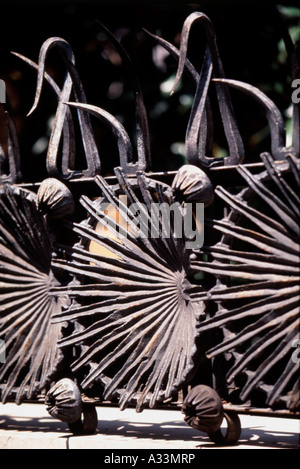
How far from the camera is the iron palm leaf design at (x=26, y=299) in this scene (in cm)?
138

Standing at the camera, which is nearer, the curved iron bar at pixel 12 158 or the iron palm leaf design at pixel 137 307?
the iron palm leaf design at pixel 137 307

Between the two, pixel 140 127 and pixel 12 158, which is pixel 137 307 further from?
pixel 12 158

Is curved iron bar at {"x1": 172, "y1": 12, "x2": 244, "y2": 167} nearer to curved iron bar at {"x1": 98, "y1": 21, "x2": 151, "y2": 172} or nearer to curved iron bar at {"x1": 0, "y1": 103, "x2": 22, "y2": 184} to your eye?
curved iron bar at {"x1": 98, "y1": 21, "x2": 151, "y2": 172}

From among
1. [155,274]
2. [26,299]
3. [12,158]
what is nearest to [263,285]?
[155,274]

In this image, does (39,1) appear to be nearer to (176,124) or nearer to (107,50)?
(107,50)

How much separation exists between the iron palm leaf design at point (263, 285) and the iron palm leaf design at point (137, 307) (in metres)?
0.06

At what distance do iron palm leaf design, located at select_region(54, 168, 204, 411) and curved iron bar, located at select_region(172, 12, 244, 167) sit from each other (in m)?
0.09

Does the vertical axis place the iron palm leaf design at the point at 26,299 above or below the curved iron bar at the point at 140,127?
below

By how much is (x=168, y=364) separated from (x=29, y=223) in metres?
0.41

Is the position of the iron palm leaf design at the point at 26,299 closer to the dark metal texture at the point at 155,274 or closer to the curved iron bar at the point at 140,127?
the dark metal texture at the point at 155,274

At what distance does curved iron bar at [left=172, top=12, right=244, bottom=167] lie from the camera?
1.24m

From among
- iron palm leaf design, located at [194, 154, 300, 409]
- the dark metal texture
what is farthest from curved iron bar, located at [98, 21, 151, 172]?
iron palm leaf design, located at [194, 154, 300, 409]

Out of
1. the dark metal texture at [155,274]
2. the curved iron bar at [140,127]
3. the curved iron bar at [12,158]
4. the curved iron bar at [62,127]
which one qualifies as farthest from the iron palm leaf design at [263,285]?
the curved iron bar at [12,158]

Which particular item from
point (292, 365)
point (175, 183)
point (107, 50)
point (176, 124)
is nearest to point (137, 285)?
point (175, 183)
